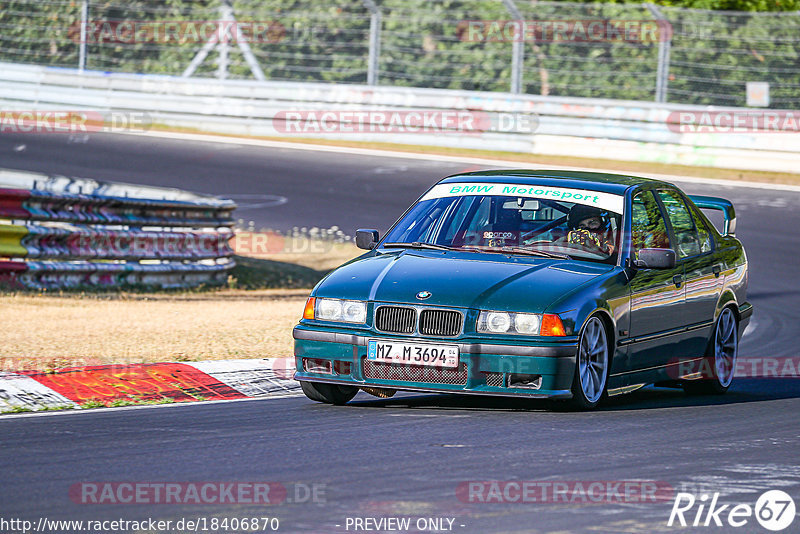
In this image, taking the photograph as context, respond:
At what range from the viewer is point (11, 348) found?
964cm

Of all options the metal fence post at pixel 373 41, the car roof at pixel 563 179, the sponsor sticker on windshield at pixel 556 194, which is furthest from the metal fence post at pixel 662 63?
the sponsor sticker on windshield at pixel 556 194

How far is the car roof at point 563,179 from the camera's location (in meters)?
8.79

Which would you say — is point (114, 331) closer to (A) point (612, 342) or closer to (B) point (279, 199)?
(A) point (612, 342)

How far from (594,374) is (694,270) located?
1.60 meters

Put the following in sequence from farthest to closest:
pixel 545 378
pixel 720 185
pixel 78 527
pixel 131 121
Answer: pixel 131 121
pixel 720 185
pixel 545 378
pixel 78 527

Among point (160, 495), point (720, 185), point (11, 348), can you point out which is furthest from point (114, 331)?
point (720, 185)

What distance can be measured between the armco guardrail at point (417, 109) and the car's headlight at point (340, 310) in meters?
16.4

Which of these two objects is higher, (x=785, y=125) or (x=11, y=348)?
(x=785, y=125)

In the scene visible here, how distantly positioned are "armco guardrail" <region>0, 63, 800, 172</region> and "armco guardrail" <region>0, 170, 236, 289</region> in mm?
10433

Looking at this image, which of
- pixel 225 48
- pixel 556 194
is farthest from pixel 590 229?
pixel 225 48

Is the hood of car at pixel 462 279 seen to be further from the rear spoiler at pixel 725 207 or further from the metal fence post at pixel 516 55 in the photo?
the metal fence post at pixel 516 55

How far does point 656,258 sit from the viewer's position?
27.1 feet

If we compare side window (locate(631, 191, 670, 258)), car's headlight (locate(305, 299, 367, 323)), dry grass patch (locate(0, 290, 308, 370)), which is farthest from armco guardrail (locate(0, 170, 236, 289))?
side window (locate(631, 191, 670, 258))

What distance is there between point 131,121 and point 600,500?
22774mm
